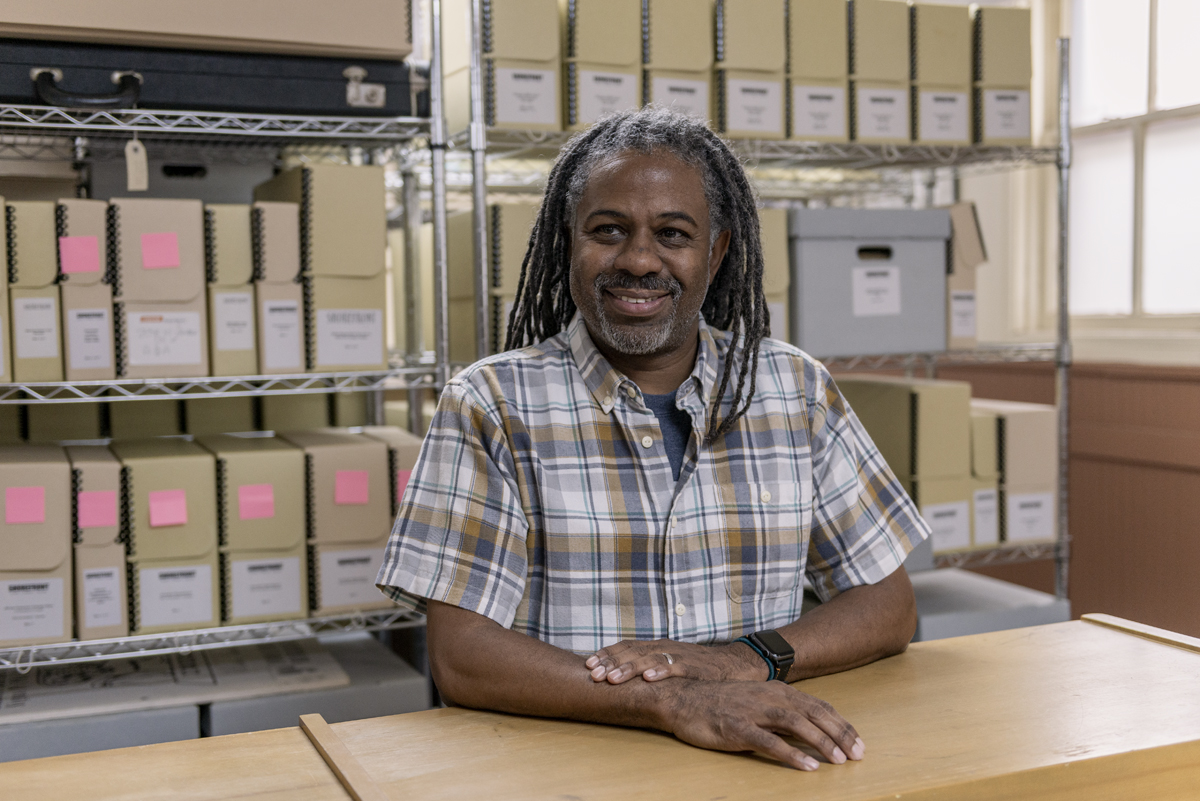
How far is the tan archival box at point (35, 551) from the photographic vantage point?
5.97 ft

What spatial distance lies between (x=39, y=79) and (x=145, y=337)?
463mm

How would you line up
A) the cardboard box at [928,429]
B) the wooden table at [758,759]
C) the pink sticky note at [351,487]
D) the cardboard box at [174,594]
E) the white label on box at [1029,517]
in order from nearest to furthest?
the wooden table at [758,759]
the cardboard box at [174,594]
the pink sticky note at [351,487]
the cardboard box at [928,429]
the white label on box at [1029,517]

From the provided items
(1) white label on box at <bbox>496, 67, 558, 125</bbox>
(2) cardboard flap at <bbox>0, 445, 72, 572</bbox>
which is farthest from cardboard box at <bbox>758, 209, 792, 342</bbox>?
(2) cardboard flap at <bbox>0, 445, 72, 572</bbox>

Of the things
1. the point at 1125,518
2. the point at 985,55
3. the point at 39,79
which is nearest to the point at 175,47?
the point at 39,79

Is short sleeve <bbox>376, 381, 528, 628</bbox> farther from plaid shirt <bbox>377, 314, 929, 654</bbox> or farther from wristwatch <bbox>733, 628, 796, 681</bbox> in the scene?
wristwatch <bbox>733, 628, 796, 681</bbox>

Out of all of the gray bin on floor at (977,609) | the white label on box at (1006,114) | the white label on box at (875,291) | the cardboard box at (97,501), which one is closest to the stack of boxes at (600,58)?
the white label on box at (875,291)

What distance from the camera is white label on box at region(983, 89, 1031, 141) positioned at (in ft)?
8.21

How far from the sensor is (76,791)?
89 cm

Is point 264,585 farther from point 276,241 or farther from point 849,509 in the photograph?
point 849,509

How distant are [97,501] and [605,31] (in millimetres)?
1318

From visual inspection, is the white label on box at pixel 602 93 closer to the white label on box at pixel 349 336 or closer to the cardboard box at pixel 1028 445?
the white label on box at pixel 349 336

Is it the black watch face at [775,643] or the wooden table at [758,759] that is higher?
the black watch face at [775,643]

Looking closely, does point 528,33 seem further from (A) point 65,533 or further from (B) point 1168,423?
(B) point 1168,423

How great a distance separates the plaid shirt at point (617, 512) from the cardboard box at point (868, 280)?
1.07 meters
